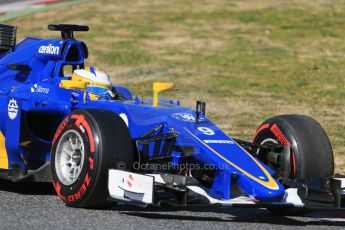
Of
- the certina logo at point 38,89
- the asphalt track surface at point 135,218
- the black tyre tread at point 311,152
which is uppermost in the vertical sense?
the certina logo at point 38,89

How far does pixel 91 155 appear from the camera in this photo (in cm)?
784

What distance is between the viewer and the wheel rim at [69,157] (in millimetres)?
8172

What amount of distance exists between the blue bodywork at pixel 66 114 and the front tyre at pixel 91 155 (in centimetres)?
Answer: 52

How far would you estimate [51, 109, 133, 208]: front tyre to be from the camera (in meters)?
7.80

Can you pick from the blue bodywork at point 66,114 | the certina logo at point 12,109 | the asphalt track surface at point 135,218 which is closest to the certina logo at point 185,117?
the blue bodywork at point 66,114

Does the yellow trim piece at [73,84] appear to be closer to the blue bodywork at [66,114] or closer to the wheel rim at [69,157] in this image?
the blue bodywork at [66,114]

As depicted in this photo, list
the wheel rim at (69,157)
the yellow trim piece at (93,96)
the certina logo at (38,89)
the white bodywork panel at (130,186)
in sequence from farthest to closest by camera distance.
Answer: the certina logo at (38,89) → the yellow trim piece at (93,96) → the wheel rim at (69,157) → the white bodywork panel at (130,186)

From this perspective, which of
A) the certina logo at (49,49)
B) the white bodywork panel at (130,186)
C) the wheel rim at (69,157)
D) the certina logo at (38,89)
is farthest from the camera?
the certina logo at (49,49)

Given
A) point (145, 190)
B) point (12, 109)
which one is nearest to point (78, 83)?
point (12, 109)

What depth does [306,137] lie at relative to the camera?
849 centimetres

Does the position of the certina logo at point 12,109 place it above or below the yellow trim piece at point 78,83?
below

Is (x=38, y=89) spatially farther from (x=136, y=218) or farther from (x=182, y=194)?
Answer: (x=182, y=194)

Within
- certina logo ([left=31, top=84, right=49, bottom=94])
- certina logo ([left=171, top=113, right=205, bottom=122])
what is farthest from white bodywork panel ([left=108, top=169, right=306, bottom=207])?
certina logo ([left=31, top=84, right=49, bottom=94])

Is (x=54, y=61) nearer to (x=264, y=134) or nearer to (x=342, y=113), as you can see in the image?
(x=264, y=134)
